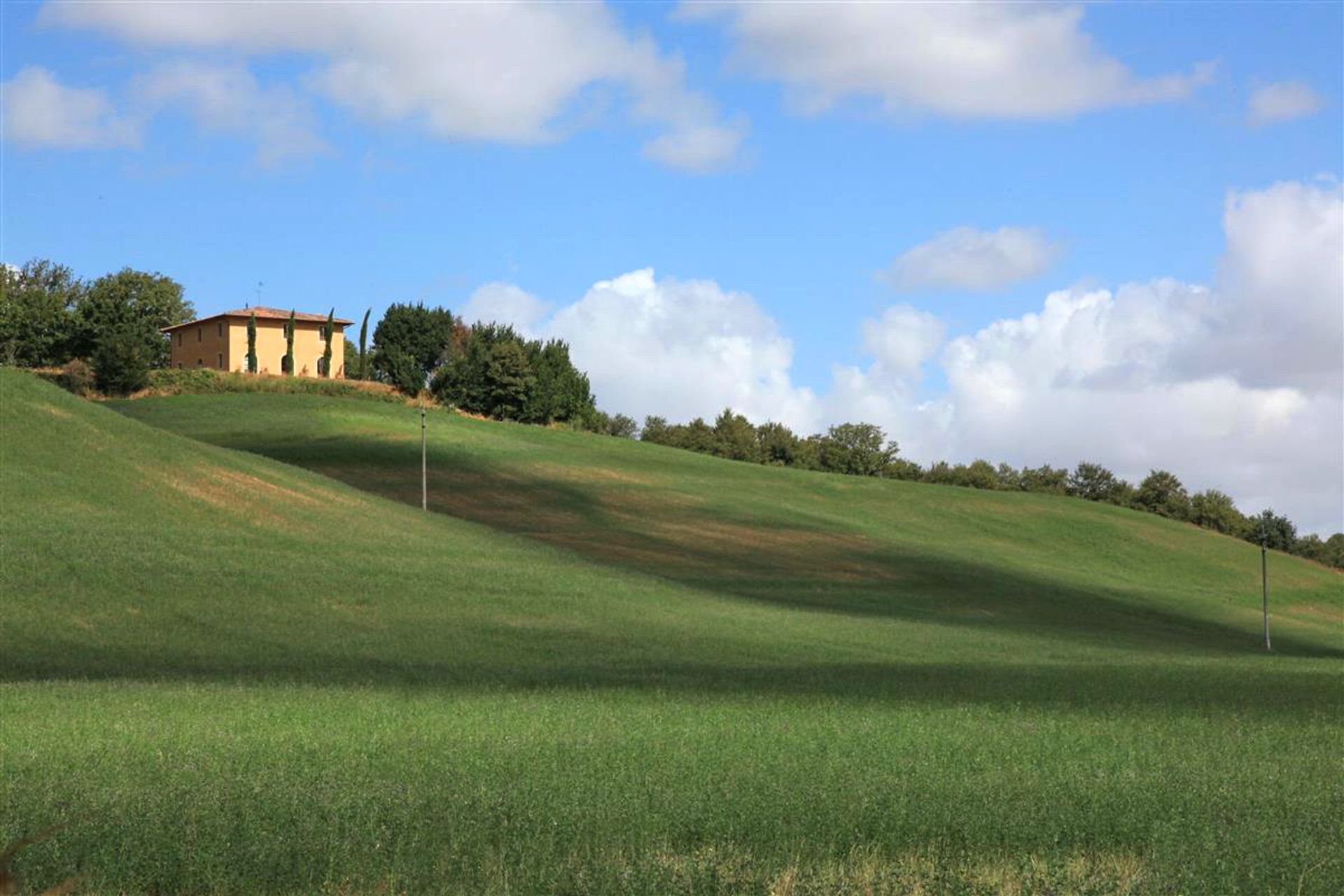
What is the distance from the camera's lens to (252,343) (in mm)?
139000

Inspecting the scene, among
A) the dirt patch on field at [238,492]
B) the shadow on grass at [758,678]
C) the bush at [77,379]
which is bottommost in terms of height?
the shadow on grass at [758,678]

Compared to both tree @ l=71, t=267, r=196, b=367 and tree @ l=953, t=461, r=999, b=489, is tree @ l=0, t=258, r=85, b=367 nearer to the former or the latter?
Result: tree @ l=71, t=267, r=196, b=367

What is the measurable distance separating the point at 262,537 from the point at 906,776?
144ft

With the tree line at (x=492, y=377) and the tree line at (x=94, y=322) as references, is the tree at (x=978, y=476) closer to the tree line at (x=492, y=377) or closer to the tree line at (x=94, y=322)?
the tree line at (x=492, y=377)

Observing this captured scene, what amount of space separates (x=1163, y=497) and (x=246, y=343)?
9322 centimetres

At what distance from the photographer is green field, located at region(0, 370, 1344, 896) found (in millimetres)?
12781

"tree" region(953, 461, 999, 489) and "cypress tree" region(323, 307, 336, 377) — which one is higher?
"cypress tree" region(323, 307, 336, 377)

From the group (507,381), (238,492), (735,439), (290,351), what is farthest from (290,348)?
(238,492)

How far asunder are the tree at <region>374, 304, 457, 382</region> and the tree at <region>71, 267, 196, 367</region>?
20291mm

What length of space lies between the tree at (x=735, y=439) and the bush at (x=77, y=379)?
211 feet

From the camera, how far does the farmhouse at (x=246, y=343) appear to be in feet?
462

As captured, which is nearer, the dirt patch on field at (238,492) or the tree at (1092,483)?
the dirt patch on field at (238,492)

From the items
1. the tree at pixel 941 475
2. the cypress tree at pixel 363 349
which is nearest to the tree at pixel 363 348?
the cypress tree at pixel 363 349

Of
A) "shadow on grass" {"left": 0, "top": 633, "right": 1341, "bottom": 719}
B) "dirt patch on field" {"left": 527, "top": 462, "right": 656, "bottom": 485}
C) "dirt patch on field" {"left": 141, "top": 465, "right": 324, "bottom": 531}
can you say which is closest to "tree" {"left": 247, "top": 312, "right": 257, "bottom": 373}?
"dirt patch on field" {"left": 527, "top": 462, "right": 656, "bottom": 485}
